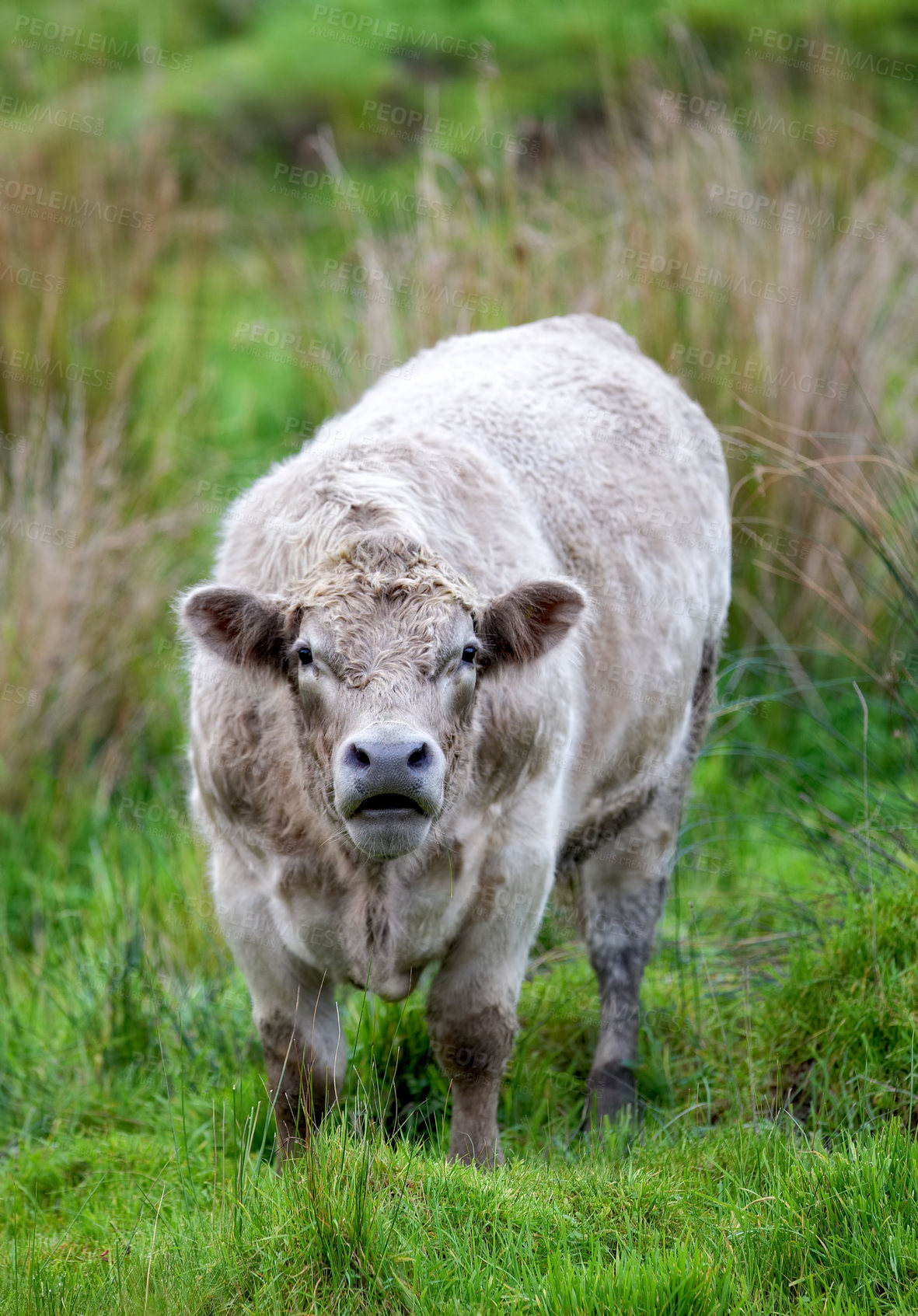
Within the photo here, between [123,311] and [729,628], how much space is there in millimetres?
3692

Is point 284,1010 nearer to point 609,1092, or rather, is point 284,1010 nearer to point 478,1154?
point 478,1154

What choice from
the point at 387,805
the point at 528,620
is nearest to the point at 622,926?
the point at 528,620

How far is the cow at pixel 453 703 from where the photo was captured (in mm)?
3426

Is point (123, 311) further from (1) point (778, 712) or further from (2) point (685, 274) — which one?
(1) point (778, 712)

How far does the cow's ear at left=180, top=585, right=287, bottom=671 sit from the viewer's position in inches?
137

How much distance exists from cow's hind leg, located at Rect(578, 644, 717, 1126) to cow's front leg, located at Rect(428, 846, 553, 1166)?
26.8 inches

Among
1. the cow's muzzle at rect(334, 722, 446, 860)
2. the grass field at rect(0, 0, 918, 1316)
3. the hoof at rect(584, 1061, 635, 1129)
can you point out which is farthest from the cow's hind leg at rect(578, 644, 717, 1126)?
the cow's muzzle at rect(334, 722, 446, 860)

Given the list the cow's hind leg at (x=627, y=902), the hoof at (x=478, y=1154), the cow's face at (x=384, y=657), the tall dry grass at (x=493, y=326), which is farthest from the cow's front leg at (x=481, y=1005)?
the tall dry grass at (x=493, y=326)

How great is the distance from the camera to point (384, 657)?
3.33 m

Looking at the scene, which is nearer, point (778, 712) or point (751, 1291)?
point (751, 1291)

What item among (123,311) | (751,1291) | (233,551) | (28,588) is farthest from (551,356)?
(123,311)

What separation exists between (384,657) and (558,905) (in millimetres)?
2118

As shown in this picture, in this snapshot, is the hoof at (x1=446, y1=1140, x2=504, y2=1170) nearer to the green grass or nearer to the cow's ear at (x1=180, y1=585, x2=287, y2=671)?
the green grass

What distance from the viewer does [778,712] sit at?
671 centimetres
